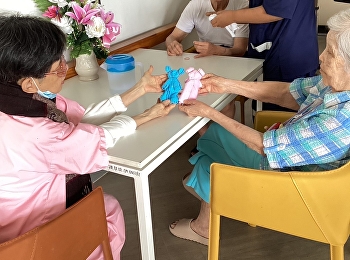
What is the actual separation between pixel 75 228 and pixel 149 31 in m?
1.88

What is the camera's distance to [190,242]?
2029mm

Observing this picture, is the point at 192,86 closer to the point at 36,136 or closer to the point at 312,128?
the point at 312,128

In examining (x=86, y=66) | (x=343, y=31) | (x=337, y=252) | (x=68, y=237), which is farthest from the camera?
(x=86, y=66)

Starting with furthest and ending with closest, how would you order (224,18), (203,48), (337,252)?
(203,48) < (224,18) < (337,252)

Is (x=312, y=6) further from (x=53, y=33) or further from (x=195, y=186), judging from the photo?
(x=53, y=33)

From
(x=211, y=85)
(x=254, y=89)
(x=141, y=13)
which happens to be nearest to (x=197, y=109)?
(x=211, y=85)

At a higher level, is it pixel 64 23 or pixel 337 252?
pixel 64 23

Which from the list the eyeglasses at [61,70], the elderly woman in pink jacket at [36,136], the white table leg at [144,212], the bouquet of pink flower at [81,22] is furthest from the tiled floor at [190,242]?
the eyeglasses at [61,70]

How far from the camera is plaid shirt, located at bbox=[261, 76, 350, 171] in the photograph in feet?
4.12

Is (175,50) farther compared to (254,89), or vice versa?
(175,50)

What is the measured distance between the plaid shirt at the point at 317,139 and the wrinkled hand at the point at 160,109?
1.27 feet

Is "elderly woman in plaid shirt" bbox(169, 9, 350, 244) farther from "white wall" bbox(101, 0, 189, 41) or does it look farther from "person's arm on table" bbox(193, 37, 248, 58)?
"white wall" bbox(101, 0, 189, 41)

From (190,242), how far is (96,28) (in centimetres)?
114

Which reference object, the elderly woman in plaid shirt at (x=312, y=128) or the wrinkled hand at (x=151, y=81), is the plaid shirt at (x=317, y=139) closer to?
the elderly woman in plaid shirt at (x=312, y=128)
